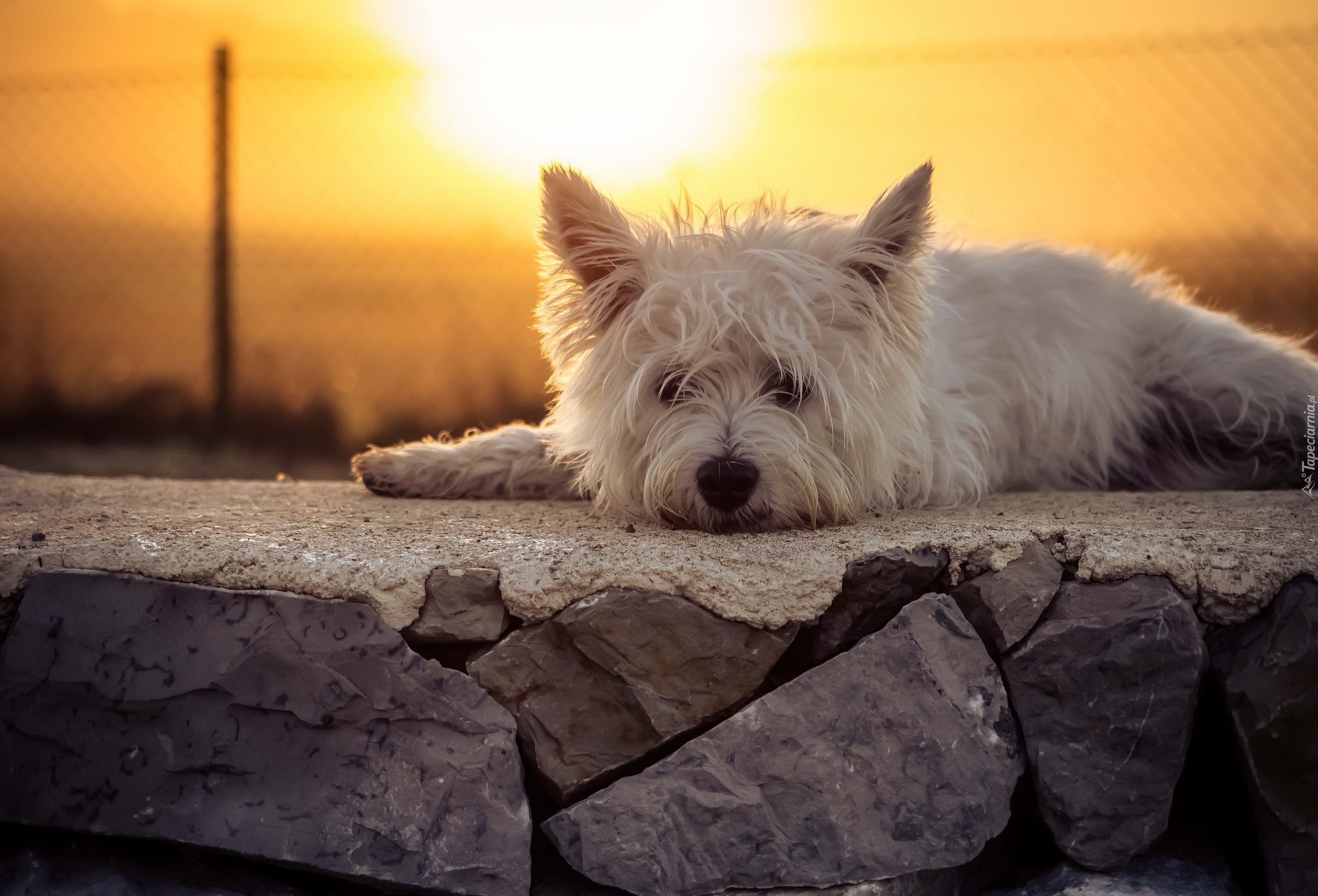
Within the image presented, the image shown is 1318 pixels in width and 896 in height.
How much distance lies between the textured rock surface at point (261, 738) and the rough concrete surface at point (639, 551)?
0.29ft

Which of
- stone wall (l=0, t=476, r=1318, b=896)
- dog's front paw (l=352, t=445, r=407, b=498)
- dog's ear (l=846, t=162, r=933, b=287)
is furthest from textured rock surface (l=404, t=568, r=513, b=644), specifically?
dog's ear (l=846, t=162, r=933, b=287)

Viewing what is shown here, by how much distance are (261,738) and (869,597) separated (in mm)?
1406

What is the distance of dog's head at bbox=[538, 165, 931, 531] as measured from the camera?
2.58 m

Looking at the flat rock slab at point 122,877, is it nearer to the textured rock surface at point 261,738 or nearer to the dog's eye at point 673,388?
the textured rock surface at point 261,738

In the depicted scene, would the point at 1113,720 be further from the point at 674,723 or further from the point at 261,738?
the point at 261,738

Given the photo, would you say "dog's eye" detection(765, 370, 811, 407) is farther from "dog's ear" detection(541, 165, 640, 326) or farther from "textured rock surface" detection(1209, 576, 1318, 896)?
"textured rock surface" detection(1209, 576, 1318, 896)

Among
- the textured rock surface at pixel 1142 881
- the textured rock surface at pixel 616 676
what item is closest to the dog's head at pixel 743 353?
the textured rock surface at pixel 616 676

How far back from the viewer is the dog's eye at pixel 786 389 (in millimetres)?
2746

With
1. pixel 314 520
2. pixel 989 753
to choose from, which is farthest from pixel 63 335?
pixel 989 753

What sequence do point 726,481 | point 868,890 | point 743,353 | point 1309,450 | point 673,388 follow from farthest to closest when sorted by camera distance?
point 1309,450 < point 673,388 < point 743,353 < point 726,481 < point 868,890

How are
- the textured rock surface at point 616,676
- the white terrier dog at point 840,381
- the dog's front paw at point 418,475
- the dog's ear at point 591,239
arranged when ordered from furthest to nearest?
the dog's front paw at point 418,475 → the dog's ear at point 591,239 → the white terrier dog at point 840,381 → the textured rock surface at point 616,676

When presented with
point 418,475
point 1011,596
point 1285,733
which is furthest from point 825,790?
point 418,475

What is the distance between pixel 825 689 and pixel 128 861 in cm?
161

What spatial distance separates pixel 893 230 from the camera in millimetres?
A: 2838
